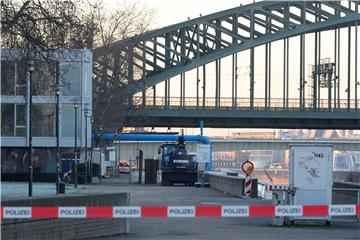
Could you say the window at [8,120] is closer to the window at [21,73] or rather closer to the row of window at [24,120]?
the row of window at [24,120]

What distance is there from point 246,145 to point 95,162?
4972 cm

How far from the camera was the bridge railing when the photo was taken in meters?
94.9

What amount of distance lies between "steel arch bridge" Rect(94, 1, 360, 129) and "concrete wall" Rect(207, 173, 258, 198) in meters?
33.6

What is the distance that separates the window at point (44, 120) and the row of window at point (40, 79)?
3.94ft

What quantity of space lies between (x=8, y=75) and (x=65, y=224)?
27.0 metres

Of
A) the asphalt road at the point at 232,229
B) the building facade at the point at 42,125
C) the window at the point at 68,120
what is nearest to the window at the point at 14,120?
the building facade at the point at 42,125

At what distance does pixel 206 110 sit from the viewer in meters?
92.8

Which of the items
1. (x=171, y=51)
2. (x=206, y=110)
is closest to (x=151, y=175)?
(x=206, y=110)

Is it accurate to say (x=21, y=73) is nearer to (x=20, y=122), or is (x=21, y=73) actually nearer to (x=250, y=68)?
(x=20, y=122)

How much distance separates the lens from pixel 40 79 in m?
44.9

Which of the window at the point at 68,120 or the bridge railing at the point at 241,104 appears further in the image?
the bridge railing at the point at 241,104

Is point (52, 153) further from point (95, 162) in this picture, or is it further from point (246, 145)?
point (246, 145)

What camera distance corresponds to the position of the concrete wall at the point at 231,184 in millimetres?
40125

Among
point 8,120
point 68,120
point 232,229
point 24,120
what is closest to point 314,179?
point 232,229
